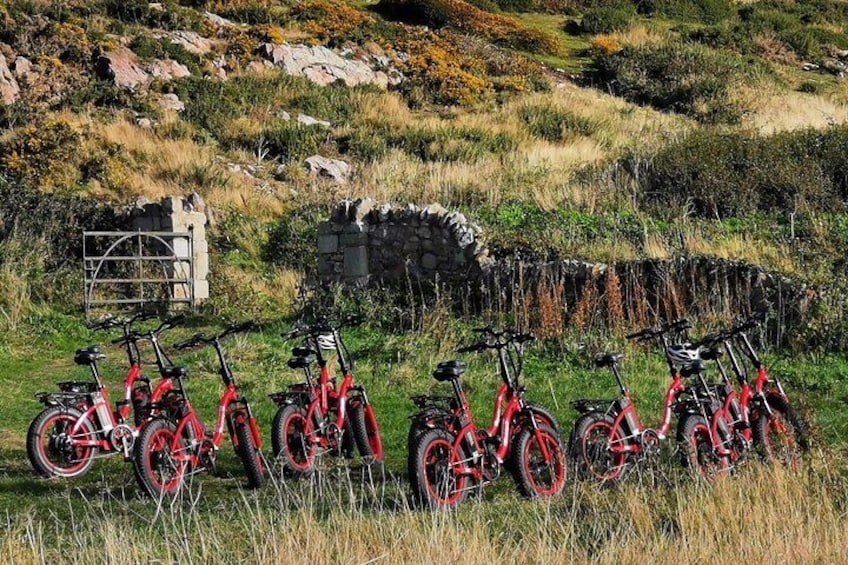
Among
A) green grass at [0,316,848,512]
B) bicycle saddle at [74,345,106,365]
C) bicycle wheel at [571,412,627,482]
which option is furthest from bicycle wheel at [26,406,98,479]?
bicycle wheel at [571,412,627,482]

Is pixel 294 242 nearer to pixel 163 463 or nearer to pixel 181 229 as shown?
pixel 181 229

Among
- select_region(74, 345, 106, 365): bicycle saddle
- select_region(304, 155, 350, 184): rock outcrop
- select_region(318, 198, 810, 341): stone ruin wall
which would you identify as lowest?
select_region(74, 345, 106, 365): bicycle saddle

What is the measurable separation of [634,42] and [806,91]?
24.0 feet

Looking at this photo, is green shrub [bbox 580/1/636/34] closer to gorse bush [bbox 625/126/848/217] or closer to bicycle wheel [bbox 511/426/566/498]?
gorse bush [bbox 625/126/848/217]

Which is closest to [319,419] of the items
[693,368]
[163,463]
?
[163,463]

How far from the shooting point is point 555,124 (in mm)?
24781

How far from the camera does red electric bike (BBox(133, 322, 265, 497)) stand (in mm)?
6461

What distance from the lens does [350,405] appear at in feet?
25.2

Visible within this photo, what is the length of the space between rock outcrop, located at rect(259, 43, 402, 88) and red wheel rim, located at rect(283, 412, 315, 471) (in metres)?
21.1

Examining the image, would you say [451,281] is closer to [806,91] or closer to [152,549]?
[152,549]

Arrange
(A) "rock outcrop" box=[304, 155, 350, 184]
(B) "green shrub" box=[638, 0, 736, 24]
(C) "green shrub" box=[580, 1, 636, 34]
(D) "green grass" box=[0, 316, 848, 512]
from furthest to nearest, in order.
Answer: (B) "green shrub" box=[638, 0, 736, 24]
(C) "green shrub" box=[580, 1, 636, 34]
(A) "rock outcrop" box=[304, 155, 350, 184]
(D) "green grass" box=[0, 316, 848, 512]

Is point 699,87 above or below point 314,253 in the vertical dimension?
above

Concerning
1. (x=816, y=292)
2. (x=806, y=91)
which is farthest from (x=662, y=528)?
(x=806, y=91)

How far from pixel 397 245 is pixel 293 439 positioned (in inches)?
286
